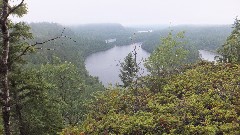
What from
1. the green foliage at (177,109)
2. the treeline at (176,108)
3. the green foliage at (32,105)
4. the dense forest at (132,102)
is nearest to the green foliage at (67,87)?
the dense forest at (132,102)

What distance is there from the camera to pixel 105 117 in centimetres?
1183

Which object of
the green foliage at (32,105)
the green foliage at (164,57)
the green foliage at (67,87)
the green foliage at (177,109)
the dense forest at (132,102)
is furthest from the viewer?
the green foliage at (67,87)

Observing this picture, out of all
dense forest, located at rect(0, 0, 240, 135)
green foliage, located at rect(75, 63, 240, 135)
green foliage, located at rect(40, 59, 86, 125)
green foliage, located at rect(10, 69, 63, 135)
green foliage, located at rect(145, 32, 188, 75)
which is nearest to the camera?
dense forest, located at rect(0, 0, 240, 135)

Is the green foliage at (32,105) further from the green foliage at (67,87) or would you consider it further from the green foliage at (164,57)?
the green foliage at (164,57)

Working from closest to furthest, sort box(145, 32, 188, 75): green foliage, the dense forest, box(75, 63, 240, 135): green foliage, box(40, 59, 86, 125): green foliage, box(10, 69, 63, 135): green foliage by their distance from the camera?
the dense forest
box(75, 63, 240, 135): green foliage
box(10, 69, 63, 135): green foliage
box(145, 32, 188, 75): green foliage
box(40, 59, 86, 125): green foliage

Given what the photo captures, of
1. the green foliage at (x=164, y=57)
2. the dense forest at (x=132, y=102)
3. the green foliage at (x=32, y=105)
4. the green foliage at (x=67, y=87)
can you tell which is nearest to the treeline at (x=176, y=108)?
the dense forest at (x=132, y=102)

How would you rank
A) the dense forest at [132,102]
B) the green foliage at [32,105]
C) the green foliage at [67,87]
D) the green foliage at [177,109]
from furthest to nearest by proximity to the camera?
the green foliage at [67,87], the green foliage at [32,105], the green foliage at [177,109], the dense forest at [132,102]

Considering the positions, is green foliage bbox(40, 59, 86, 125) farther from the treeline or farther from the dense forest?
the treeline

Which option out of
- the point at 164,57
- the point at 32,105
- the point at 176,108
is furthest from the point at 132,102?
the point at 164,57

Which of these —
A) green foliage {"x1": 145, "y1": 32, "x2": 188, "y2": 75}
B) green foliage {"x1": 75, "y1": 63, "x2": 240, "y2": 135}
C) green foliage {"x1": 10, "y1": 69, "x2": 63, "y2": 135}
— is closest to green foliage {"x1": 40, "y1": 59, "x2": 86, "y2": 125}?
green foliage {"x1": 10, "y1": 69, "x2": 63, "y2": 135}

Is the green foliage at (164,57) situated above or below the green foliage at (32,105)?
above

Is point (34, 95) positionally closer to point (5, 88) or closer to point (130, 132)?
point (130, 132)

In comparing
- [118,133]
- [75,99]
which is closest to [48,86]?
[118,133]

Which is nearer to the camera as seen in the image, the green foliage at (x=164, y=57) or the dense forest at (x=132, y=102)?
the dense forest at (x=132, y=102)
